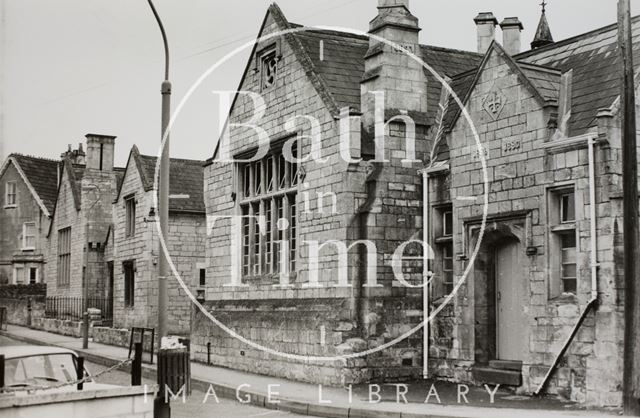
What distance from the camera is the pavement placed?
12.8 m

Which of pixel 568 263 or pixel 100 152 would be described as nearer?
pixel 568 263

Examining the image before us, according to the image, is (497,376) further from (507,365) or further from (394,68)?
(394,68)

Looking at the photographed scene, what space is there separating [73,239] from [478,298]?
81.6 feet

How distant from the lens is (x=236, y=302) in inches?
840

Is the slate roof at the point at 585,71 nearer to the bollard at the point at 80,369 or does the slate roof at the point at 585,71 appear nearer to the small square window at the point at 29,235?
the bollard at the point at 80,369

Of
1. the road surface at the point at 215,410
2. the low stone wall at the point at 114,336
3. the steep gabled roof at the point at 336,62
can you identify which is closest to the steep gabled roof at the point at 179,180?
the low stone wall at the point at 114,336

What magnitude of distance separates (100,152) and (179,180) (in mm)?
5176

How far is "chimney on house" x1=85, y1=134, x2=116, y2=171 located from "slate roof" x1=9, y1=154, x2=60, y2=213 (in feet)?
26.1

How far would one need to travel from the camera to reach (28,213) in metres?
42.6

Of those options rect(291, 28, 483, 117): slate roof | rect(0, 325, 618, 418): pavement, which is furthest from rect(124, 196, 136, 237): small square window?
rect(291, 28, 483, 117): slate roof

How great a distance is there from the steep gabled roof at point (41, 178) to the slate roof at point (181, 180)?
12.0 m

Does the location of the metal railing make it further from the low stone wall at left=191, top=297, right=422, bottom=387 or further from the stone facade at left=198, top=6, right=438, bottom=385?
the stone facade at left=198, top=6, right=438, bottom=385

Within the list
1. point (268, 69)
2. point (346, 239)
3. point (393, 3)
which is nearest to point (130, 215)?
point (268, 69)

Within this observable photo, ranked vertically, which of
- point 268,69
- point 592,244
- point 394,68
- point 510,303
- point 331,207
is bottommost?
point 510,303
